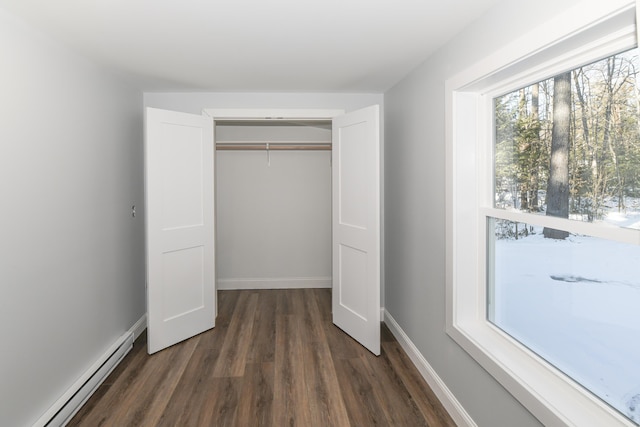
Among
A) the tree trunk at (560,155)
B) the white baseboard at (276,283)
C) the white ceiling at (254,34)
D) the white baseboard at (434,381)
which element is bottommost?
the white baseboard at (434,381)

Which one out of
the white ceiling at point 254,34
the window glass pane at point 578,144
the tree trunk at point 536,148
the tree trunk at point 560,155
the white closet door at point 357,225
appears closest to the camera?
the window glass pane at point 578,144

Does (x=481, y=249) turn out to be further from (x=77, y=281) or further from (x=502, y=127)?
(x=77, y=281)

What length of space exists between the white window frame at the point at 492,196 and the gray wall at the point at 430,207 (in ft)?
0.32

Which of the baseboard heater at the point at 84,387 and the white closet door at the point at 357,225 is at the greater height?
the white closet door at the point at 357,225

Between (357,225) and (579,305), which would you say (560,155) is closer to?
(579,305)

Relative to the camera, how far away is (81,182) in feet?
8.34

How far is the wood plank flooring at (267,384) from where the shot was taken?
2254mm

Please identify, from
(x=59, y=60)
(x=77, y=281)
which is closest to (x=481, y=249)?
(x=77, y=281)

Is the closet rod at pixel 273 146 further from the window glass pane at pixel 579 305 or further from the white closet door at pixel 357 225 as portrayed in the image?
the window glass pane at pixel 579 305

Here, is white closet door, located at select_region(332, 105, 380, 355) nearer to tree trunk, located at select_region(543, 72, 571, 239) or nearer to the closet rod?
the closet rod

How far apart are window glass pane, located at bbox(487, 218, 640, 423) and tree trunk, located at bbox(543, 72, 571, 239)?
126 millimetres

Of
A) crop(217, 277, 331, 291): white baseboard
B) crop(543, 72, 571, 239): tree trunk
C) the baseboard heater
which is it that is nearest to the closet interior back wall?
crop(217, 277, 331, 291): white baseboard

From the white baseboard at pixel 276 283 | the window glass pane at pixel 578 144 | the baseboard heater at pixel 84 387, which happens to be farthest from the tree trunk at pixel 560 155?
the white baseboard at pixel 276 283

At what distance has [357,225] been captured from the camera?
10.9 ft
